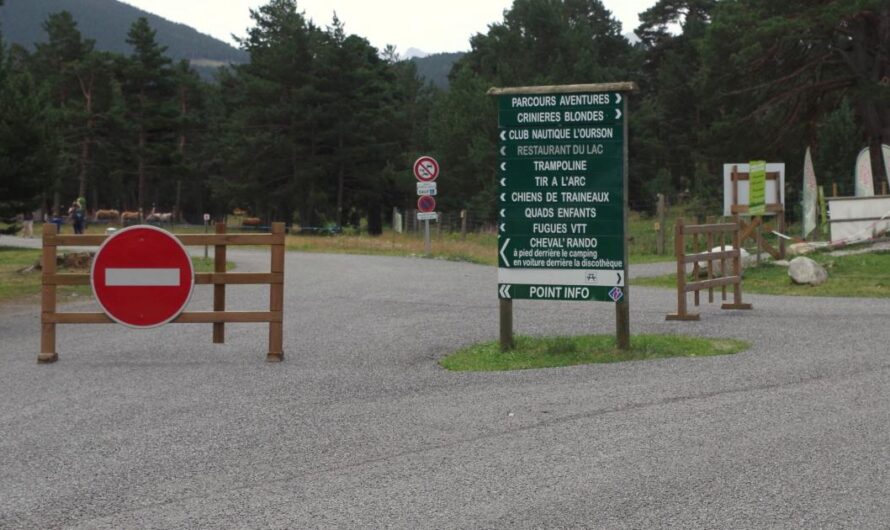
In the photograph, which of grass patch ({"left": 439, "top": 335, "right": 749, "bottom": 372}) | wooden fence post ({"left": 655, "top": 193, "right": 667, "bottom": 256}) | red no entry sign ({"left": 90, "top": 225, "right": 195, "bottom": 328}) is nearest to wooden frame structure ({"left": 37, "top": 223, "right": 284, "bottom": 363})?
red no entry sign ({"left": 90, "top": 225, "right": 195, "bottom": 328})

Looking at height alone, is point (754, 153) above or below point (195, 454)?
above

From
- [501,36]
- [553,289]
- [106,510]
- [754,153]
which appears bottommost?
[106,510]

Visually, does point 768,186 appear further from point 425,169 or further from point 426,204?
point 425,169

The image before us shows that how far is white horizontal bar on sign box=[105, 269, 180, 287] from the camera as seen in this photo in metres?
10.2

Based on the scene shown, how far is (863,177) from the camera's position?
1164 inches

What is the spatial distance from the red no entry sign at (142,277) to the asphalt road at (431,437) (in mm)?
548

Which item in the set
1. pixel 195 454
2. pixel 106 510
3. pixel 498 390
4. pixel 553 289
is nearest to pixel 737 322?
pixel 553 289

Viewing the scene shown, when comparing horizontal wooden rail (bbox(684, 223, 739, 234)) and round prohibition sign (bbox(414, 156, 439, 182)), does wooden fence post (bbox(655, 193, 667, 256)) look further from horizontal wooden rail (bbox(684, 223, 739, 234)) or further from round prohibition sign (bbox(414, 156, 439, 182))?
horizontal wooden rail (bbox(684, 223, 739, 234))

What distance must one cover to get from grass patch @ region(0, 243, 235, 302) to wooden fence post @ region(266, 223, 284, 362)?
10.3 metres

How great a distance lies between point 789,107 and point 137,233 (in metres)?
39.6

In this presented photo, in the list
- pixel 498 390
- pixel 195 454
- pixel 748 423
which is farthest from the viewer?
pixel 498 390

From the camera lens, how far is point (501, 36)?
68375 mm

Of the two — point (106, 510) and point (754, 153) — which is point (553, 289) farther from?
point (754, 153)

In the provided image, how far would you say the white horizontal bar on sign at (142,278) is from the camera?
1024 cm
